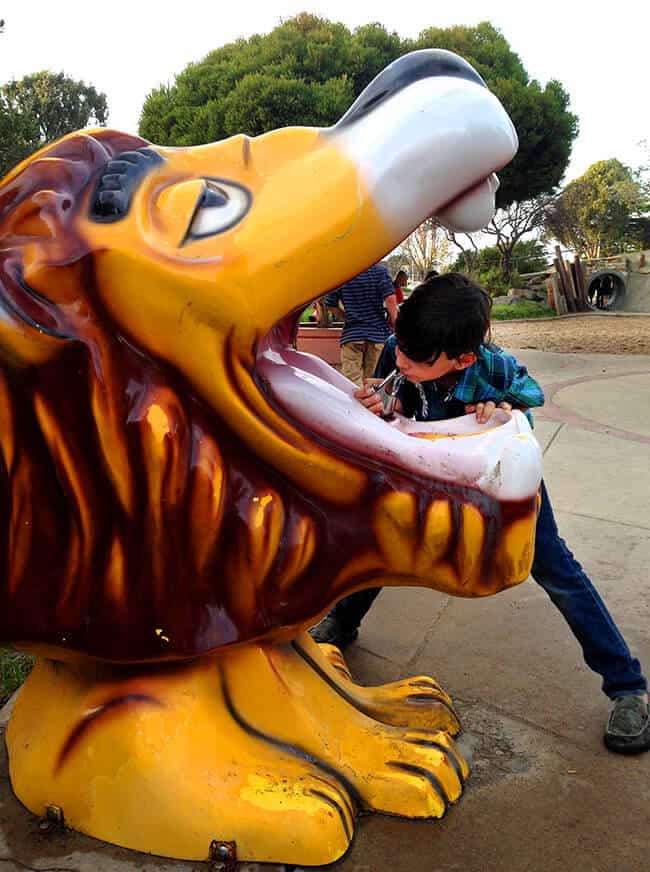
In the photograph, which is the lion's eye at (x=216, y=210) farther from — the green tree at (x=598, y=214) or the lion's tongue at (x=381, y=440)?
the green tree at (x=598, y=214)

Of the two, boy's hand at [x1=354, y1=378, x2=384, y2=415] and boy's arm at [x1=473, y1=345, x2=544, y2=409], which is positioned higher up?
boy's hand at [x1=354, y1=378, x2=384, y2=415]

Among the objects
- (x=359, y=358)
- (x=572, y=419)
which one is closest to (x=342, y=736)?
(x=359, y=358)

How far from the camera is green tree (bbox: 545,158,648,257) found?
114ft

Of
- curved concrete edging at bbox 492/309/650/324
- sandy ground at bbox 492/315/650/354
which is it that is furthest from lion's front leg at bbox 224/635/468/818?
curved concrete edging at bbox 492/309/650/324

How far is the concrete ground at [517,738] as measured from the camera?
1582 mm

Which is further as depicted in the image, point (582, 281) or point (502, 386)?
point (582, 281)

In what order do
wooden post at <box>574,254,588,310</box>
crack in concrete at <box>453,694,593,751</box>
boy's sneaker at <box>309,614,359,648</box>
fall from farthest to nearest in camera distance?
wooden post at <box>574,254,588,310</box>, boy's sneaker at <box>309,614,359,648</box>, crack in concrete at <box>453,694,593,751</box>

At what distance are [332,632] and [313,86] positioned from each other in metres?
16.5

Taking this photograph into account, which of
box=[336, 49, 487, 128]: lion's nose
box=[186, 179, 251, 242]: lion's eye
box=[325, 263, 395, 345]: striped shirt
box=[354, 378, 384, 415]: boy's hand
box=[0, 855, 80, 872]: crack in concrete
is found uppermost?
box=[336, 49, 487, 128]: lion's nose

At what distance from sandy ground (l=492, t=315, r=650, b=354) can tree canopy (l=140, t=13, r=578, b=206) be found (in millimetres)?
5617

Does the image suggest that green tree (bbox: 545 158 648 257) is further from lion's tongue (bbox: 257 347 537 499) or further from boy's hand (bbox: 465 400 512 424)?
lion's tongue (bbox: 257 347 537 499)

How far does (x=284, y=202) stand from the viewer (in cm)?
126

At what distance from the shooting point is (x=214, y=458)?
1314 mm

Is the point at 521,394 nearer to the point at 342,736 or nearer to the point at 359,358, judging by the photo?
the point at 342,736
